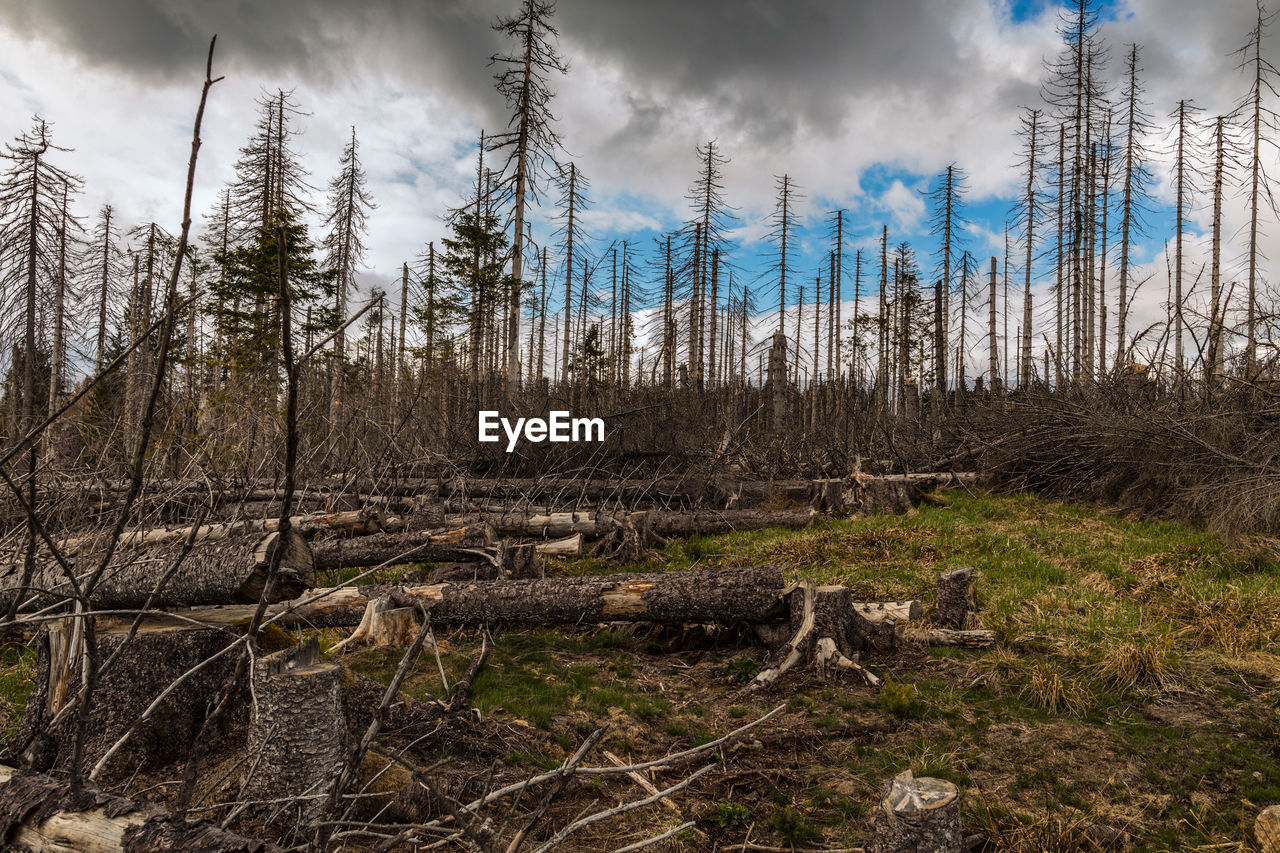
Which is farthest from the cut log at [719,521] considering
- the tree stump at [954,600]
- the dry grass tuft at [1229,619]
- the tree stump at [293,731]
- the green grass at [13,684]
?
the tree stump at [293,731]

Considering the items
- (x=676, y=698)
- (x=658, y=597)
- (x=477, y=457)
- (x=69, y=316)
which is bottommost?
(x=676, y=698)

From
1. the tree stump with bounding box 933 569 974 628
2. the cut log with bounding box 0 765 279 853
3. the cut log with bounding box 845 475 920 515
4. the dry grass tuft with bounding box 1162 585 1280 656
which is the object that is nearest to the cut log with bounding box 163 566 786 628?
the tree stump with bounding box 933 569 974 628

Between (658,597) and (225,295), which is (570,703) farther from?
(225,295)

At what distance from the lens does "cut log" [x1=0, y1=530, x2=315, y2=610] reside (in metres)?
4.37

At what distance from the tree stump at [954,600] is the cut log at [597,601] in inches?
63.1

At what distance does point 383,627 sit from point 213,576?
1.46 m

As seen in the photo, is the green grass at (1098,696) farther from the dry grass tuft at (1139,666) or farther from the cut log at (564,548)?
the cut log at (564,548)

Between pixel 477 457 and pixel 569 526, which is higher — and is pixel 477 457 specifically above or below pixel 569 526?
above

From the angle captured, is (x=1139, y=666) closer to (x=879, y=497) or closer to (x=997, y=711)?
(x=997, y=711)

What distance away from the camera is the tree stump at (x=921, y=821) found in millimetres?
2551

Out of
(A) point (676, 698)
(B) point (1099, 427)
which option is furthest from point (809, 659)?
(B) point (1099, 427)

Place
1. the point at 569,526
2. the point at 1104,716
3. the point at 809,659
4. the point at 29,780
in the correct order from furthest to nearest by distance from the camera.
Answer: the point at 569,526 < the point at 809,659 < the point at 1104,716 < the point at 29,780

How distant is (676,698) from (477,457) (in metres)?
9.75

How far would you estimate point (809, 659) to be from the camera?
5297 millimetres
